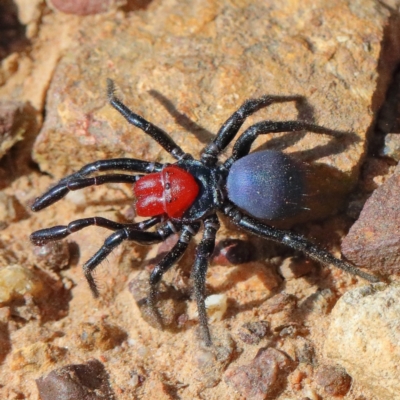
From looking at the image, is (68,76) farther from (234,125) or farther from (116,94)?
(234,125)

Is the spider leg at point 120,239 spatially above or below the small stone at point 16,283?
above

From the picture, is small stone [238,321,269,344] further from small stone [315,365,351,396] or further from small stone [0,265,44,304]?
small stone [0,265,44,304]

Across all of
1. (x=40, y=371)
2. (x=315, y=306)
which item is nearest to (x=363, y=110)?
(x=315, y=306)

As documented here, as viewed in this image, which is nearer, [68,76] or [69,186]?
[69,186]

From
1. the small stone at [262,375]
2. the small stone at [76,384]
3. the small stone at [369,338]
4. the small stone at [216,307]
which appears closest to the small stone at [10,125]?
the small stone at [76,384]

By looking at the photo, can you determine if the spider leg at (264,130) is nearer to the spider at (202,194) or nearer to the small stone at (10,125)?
the spider at (202,194)

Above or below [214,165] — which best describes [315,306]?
below
